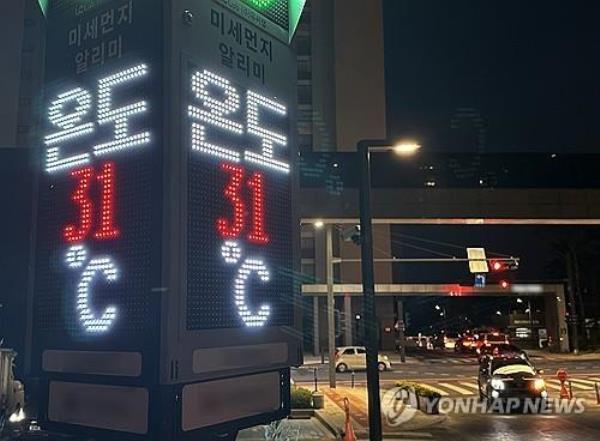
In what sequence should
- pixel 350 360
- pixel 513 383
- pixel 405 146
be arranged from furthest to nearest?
pixel 350 360, pixel 513 383, pixel 405 146

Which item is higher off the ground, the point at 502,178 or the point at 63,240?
the point at 502,178

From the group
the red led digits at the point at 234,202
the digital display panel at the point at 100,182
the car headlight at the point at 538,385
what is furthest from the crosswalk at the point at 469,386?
the digital display panel at the point at 100,182

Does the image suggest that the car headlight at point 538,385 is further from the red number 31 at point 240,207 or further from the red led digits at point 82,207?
the red led digits at point 82,207

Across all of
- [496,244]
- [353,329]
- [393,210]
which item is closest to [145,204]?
[393,210]

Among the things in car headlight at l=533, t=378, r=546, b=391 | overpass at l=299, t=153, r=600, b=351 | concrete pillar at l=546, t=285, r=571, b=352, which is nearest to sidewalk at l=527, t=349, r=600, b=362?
concrete pillar at l=546, t=285, r=571, b=352

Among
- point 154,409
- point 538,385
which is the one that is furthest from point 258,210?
point 538,385

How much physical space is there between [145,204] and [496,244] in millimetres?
70995

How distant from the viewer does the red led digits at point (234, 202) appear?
392 cm

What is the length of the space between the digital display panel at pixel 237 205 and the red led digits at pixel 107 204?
1.58 feet

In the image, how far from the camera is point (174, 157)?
358 centimetres

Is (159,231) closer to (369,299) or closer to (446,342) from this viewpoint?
(369,299)

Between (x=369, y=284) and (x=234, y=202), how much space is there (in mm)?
5557

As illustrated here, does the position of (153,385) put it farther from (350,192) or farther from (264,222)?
(350,192)

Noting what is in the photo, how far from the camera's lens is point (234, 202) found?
402 centimetres
